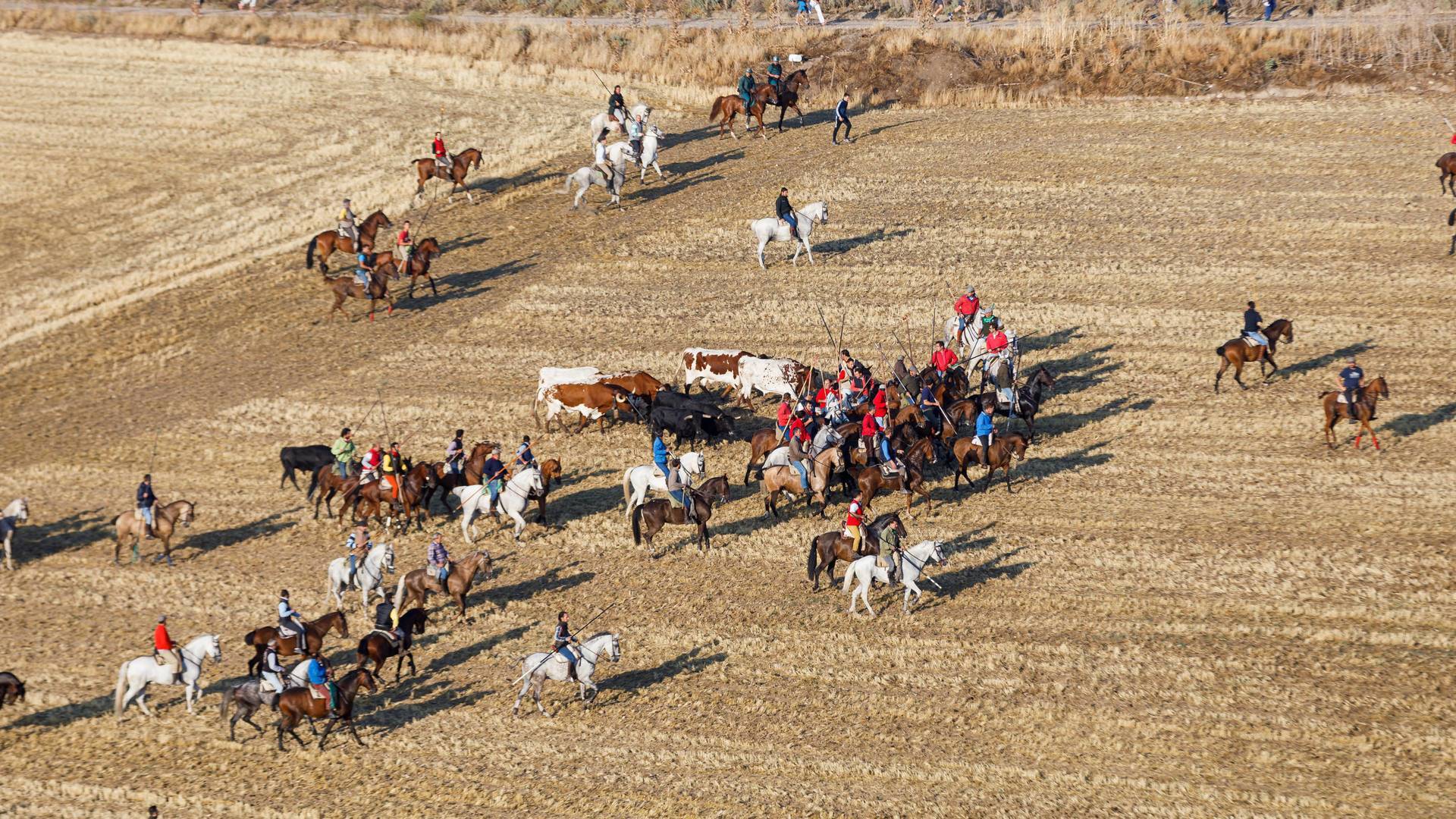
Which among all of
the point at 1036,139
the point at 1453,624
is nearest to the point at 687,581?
the point at 1453,624

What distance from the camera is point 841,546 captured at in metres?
23.5

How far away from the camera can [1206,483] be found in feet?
86.0

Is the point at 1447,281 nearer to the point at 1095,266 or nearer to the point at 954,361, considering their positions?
the point at 1095,266

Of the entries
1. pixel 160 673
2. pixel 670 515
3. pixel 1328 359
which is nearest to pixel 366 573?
pixel 160 673

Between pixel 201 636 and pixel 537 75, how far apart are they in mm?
35491

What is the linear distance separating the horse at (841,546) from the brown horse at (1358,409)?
9.31m

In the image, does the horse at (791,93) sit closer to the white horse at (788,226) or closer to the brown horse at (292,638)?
the white horse at (788,226)

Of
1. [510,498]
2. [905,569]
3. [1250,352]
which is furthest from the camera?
[1250,352]

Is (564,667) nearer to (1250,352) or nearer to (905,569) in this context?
(905,569)

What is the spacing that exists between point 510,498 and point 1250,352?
50.8ft

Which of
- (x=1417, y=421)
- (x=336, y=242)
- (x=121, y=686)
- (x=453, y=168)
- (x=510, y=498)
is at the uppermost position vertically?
(x=453, y=168)

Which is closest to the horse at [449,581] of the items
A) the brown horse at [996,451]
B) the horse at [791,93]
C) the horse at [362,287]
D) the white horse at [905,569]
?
the white horse at [905,569]

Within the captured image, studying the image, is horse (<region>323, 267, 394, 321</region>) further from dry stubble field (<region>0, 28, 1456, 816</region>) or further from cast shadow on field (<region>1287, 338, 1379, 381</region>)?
cast shadow on field (<region>1287, 338, 1379, 381</region>)

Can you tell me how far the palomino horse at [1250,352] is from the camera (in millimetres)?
29141
